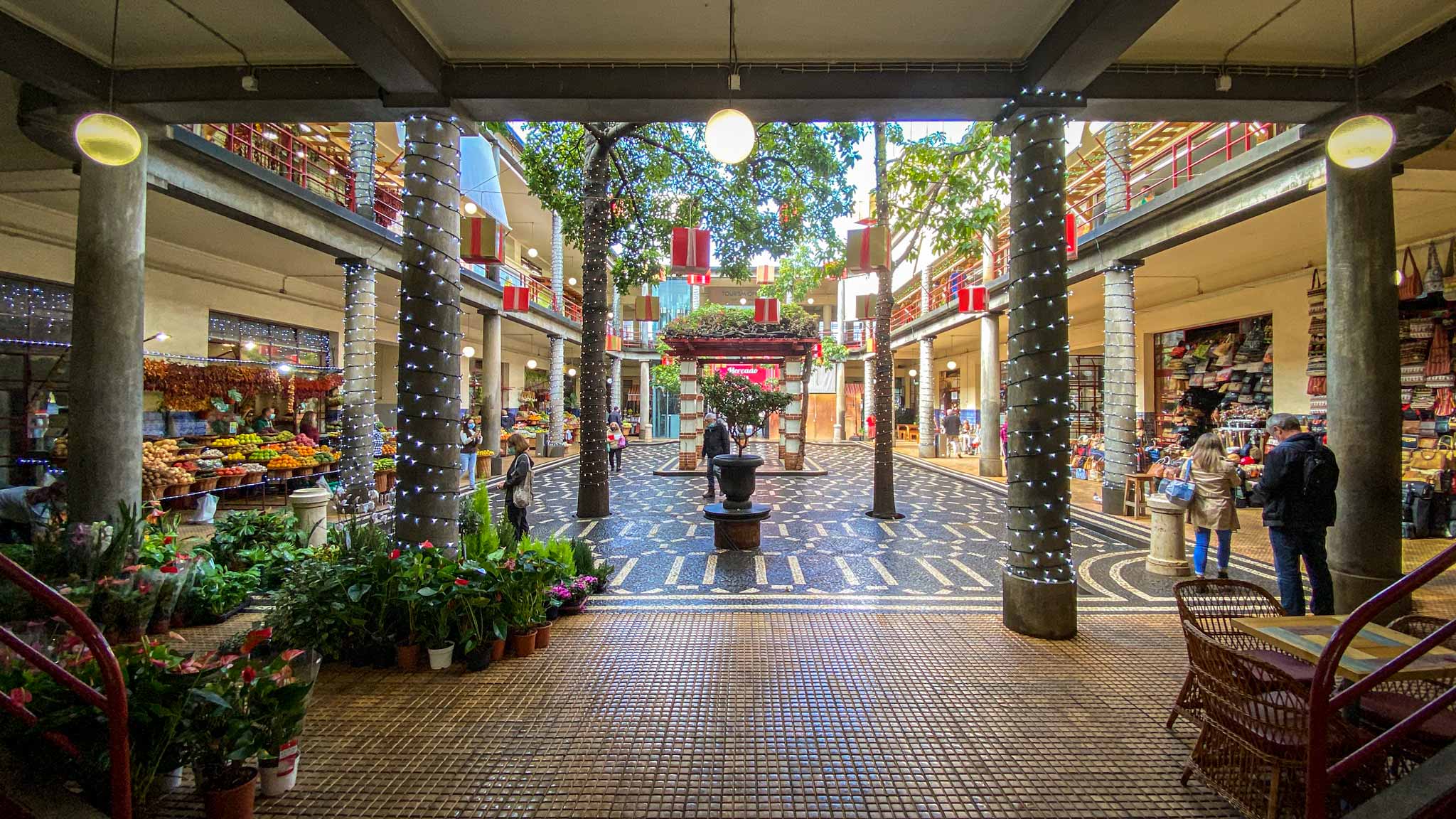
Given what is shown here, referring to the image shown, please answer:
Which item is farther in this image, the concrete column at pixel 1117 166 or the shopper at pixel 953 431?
the shopper at pixel 953 431

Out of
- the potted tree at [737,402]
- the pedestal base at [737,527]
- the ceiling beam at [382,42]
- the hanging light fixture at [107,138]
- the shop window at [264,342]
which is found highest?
the ceiling beam at [382,42]

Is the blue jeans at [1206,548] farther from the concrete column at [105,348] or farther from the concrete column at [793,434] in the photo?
the concrete column at [105,348]

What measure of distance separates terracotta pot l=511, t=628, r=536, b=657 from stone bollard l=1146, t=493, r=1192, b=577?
645cm

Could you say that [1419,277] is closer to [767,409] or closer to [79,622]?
[767,409]

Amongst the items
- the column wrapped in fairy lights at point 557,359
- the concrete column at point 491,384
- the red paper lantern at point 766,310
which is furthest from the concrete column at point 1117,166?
the column wrapped in fairy lights at point 557,359

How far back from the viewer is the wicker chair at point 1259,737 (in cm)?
238

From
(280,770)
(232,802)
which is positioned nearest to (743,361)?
(280,770)

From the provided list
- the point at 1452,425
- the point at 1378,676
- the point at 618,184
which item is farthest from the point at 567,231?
the point at 1452,425

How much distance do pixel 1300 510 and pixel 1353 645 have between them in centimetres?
233

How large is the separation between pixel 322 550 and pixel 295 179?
909 cm

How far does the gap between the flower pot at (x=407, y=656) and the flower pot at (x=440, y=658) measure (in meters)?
0.11

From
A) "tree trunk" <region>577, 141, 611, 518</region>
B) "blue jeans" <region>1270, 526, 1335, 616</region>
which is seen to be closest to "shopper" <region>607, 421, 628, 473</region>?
"tree trunk" <region>577, 141, 611, 518</region>

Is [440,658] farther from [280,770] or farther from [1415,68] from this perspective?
[1415,68]

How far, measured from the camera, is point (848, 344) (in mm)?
28188
